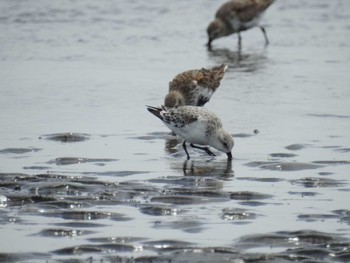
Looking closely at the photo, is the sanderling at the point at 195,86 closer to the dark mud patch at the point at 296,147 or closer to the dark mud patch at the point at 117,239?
the dark mud patch at the point at 296,147

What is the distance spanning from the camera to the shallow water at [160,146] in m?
7.76

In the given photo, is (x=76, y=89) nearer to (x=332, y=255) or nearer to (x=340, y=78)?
(x=340, y=78)

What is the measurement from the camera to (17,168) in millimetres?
10281

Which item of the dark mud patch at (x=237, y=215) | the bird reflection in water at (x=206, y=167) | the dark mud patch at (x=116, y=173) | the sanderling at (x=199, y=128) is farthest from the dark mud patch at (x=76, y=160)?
the dark mud patch at (x=237, y=215)

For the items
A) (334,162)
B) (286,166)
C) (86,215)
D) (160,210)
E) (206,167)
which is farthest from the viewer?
(206,167)

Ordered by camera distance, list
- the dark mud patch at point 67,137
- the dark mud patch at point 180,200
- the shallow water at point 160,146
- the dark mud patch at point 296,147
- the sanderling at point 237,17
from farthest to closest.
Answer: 1. the sanderling at point 237,17
2. the dark mud patch at point 67,137
3. the dark mud patch at point 296,147
4. the dark mud patch at point 180,200
5. the shallow water at point 160,146

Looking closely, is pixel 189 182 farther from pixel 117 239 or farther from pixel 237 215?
pixel 117 239

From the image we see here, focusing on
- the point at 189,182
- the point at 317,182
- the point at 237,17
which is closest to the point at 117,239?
the point at 189,182

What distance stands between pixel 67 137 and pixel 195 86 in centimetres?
229

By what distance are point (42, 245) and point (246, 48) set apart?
13342 mm

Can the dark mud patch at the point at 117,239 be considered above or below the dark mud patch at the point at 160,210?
above

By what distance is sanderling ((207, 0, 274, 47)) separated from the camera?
20391 millimetres

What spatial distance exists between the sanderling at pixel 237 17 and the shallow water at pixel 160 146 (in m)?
0.36

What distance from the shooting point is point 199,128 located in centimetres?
1121
